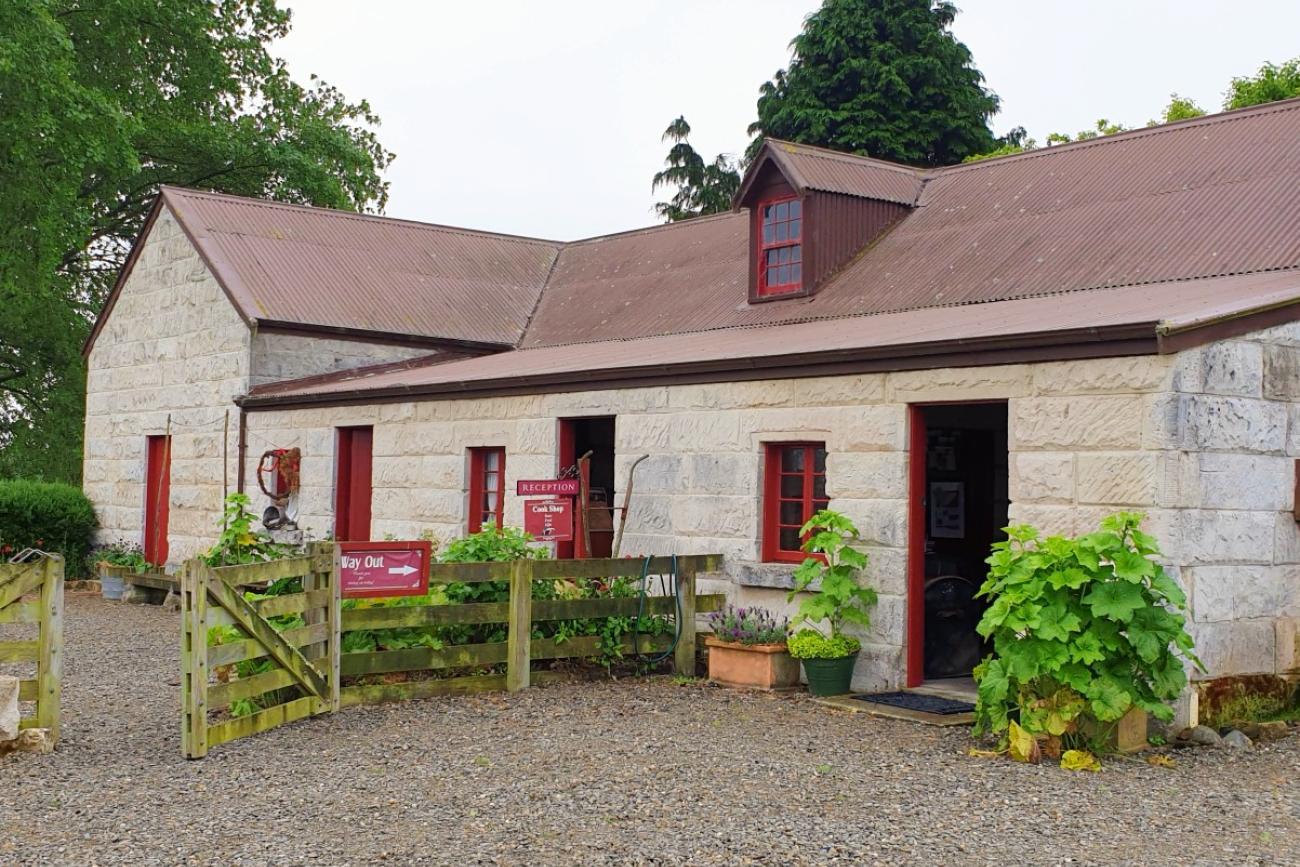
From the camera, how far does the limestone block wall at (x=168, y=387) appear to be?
2102 centimetres

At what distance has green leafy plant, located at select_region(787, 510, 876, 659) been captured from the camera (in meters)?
11.7

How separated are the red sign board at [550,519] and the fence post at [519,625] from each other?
1.86m

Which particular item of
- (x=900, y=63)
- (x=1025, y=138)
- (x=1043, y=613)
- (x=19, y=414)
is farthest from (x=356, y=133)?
(x=1043, y=613)

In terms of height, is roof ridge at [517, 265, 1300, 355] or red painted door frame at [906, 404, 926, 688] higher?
roof ridge at [517, 265, 1300, 355]

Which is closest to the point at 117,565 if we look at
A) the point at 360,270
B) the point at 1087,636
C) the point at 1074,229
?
the point at 360,270

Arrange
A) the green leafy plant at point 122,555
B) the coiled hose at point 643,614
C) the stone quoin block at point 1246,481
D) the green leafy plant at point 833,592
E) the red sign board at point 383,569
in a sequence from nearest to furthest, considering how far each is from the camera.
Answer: the stone quoin block at point 1246,481 → the red sign board at point 383,569 → the green leafy plant at point 833,592 → the coiled hose at point 643,614 → the green leafy plant at point 122,555

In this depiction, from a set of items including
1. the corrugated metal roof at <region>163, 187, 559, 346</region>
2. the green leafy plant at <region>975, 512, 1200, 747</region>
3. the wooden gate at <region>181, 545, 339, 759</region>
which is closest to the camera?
the green leafy plant at <region>975, 512, 1200, 747</region>

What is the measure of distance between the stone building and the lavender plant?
0.80 feet

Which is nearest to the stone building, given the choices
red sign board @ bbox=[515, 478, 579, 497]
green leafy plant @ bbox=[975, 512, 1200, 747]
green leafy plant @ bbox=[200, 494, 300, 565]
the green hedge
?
the green hedge

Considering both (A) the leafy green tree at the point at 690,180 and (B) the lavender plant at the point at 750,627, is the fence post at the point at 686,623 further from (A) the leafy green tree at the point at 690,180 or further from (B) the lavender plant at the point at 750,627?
(A) the leafy green tree at the point at 690,180

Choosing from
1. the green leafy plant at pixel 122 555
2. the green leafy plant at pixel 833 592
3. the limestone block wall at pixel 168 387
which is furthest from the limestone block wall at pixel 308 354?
the green leafy plant at pixel 833 592

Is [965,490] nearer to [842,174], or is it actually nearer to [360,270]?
[842,174]

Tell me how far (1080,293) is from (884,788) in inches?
266

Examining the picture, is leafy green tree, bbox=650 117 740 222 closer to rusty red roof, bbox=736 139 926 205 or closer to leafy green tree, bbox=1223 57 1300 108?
leafy green tree, bbox=1223 57 1300 108
